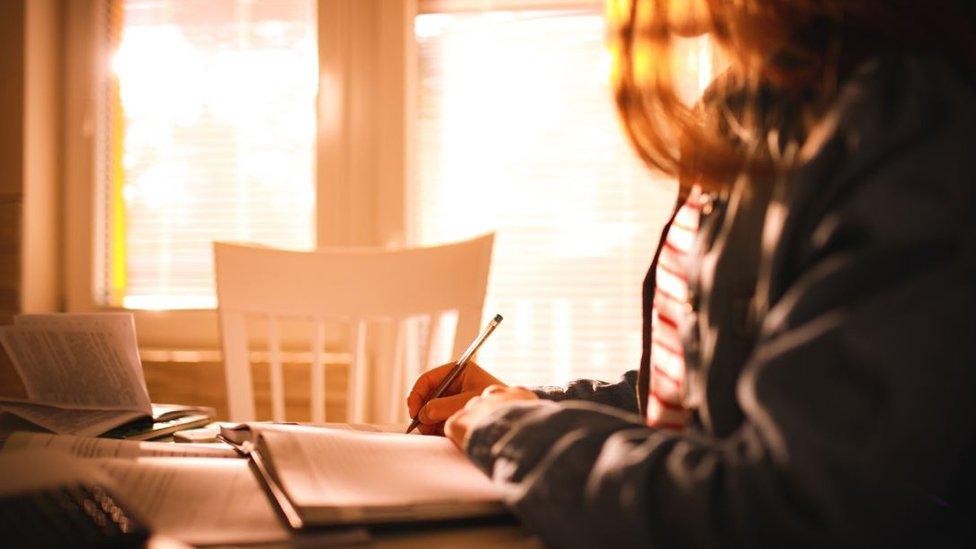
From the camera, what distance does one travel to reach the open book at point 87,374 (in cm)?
92

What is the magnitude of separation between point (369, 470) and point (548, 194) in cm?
142

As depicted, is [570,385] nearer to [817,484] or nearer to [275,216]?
[817,484]

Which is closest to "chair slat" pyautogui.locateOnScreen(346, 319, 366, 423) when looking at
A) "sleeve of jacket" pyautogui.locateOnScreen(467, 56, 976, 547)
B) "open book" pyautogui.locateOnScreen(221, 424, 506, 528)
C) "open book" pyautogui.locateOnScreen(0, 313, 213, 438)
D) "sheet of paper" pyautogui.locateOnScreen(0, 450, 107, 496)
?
"open book" pyautogui.locateOnScreen(0, 313, 213, 438)

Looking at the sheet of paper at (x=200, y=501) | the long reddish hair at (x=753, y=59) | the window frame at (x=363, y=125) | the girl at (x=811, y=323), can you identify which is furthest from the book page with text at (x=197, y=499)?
the window frame at (x=363, y=125)

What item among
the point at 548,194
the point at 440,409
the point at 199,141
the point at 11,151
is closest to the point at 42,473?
the point at 440,409

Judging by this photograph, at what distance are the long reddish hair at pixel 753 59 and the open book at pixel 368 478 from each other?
0.27m

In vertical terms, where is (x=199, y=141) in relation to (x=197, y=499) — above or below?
above

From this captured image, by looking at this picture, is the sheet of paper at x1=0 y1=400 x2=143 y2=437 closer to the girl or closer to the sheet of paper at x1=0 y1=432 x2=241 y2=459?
the sheet of paper at x1=0 y1=432 x2=241 y2=459

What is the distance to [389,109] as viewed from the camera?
193 cm

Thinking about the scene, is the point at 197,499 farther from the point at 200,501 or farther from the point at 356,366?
the point at 356,366

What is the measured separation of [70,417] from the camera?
0.92m

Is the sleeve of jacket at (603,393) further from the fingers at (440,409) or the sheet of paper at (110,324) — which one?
the sheet of paper at (110,324)

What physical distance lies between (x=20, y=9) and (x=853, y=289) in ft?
7.11

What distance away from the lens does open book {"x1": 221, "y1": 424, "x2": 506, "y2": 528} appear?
0.48 m
